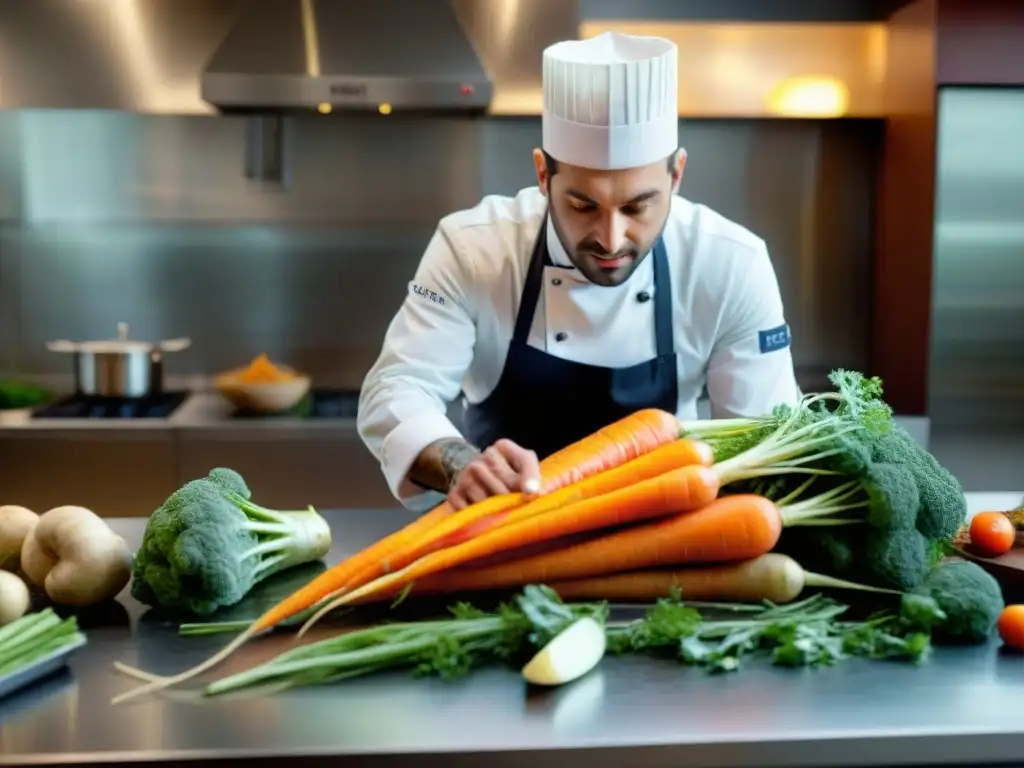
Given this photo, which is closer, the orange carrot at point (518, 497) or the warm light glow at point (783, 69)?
the orange carrot at point (518, 497)

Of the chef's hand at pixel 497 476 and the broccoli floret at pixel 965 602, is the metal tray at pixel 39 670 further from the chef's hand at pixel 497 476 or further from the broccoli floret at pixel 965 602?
the broccoli floret at pixel 965 602

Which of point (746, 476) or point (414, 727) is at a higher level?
point (746, 476)

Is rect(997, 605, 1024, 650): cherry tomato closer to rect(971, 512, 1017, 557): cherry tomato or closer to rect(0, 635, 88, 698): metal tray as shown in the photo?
rect(971, 512, 1017, 557): cherry tomato

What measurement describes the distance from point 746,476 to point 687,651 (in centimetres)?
29

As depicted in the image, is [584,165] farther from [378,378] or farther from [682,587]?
[682,587]

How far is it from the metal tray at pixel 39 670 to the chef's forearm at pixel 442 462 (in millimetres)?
640

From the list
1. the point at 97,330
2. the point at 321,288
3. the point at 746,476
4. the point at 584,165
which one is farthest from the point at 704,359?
the point at 97,330

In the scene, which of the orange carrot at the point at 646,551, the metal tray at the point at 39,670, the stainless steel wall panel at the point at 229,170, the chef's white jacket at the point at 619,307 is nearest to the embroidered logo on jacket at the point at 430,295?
the chef's white jacket at the point at 619,307

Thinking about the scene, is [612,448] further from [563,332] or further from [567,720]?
[563,332]

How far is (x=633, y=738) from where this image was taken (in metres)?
1.16

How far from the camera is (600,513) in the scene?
4.95 feet

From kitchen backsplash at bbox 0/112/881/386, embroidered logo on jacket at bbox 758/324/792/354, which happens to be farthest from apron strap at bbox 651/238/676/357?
kitchen backsplash at bbox 0/112/881/386

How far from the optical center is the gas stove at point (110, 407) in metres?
3.61

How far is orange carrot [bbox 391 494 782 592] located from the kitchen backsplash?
279cm
